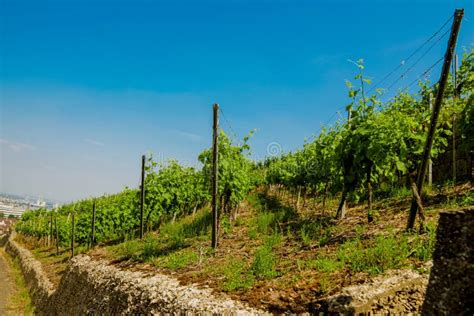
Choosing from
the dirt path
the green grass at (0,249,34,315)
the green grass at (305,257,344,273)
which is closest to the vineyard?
the green grass at (305,257,344,273)

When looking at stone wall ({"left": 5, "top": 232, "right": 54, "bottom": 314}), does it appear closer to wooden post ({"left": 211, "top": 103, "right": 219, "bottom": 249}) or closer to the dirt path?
the dirt path

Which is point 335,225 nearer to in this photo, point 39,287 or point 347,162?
point 347,162

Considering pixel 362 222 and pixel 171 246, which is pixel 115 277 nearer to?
pixel 171 246

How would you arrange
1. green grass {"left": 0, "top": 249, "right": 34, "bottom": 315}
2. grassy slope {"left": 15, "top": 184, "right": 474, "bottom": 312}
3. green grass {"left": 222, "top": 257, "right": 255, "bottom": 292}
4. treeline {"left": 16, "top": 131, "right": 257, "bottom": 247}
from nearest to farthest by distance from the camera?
grassy slope {"left": 15, "top": 184, "right": 474, "bottom": 312}, green grass {"left": 222, "top": 257, "right": 255, "bottom": 292}, treeline {"left": 16, "top": 131, "right": 257, "bottom": 247}, green grass {"left": 0, "top": 249, "right": 34, "bottom": 315}

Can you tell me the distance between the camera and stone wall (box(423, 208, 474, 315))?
3.01 metres

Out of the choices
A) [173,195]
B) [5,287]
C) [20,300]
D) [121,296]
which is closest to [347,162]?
[121,296]

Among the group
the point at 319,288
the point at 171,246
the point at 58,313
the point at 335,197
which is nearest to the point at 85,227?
the point at 58,313

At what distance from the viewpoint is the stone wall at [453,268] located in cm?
301

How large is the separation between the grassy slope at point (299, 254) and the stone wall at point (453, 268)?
2.26 m

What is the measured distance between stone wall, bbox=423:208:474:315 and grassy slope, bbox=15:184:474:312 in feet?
7.40

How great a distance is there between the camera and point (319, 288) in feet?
18.7

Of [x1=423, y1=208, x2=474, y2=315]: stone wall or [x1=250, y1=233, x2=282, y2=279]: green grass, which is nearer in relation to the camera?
[x1=423, y1=208, x2=474, y2=315]: stone wall

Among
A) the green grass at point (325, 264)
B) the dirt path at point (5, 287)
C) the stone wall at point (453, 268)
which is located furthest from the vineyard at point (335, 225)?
the dirt path at point (5, 287)

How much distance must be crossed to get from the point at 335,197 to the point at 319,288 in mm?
10456
